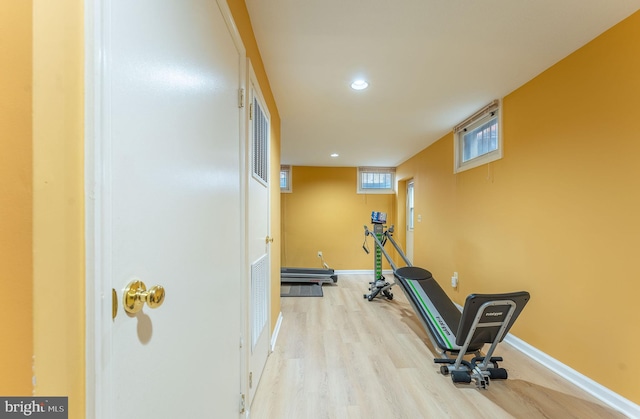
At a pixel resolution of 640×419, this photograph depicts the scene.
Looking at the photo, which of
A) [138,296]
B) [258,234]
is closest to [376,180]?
[258,234]

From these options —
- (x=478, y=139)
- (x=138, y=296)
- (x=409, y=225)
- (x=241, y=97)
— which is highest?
(x=478, y=139)

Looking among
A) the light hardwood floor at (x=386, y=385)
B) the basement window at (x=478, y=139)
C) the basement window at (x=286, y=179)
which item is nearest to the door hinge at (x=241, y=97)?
the light hardwood floor at (x=386, y=385)

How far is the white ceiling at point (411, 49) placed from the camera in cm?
145

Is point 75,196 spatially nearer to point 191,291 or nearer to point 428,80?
point 191,291

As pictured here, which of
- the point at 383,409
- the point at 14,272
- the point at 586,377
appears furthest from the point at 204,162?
the point at 586,377

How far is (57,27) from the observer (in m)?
0.40

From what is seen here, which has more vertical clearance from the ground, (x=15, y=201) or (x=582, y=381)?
(x=15, y=201)

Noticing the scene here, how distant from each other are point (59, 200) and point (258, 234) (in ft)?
4.68

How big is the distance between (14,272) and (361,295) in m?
A: 4.07

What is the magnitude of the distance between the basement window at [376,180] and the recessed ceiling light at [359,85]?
335 centimetres

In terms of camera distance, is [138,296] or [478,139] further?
[478,139]

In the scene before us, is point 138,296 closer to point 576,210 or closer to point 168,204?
point 168,204

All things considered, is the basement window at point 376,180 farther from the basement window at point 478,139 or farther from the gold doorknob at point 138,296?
the gold doorknob at point 138,296

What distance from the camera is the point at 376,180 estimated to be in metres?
5.69
